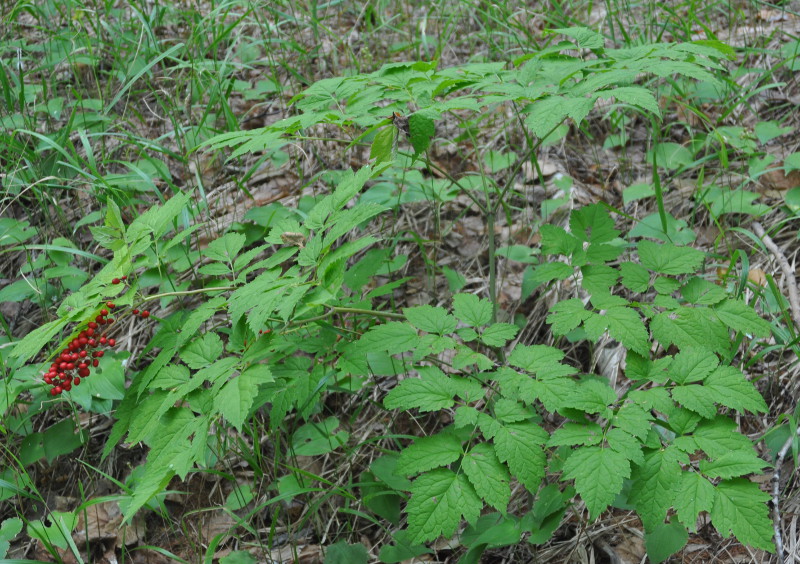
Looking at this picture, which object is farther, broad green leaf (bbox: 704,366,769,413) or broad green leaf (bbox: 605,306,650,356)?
broad green leaf (bbox: 605,306,650,356)

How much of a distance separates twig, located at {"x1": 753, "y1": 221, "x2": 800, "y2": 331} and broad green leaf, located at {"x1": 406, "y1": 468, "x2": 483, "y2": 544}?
1279mm

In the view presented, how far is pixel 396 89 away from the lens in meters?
1.70

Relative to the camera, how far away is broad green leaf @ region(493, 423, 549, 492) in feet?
4.51

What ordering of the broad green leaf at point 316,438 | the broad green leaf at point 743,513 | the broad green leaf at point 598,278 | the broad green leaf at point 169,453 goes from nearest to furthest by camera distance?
the broad green leaf at point 743,513 → the broad green leaf at point 169,453 → the broad green leaf at point 598,278 → the broad green leaf at point 316,438

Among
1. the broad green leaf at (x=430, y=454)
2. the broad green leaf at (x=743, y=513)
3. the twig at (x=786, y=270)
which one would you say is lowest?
the twig at (x=786, y=270)

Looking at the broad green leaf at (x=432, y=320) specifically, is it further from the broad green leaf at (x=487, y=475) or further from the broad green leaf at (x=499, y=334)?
the broad green leaf at (x=487, y=475)

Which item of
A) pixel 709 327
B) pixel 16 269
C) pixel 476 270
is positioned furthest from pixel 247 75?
pixel 709 327

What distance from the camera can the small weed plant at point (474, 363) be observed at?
1.36 meters

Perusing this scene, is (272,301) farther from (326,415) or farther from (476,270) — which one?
(476,270)

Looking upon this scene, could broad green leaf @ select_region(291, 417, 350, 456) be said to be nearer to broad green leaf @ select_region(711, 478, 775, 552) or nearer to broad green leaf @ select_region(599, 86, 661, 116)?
broad green leaf @ select_region(711, 478, 775, 552)

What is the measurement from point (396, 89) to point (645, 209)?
4.66 feet

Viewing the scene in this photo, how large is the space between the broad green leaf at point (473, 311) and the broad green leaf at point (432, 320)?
4cm

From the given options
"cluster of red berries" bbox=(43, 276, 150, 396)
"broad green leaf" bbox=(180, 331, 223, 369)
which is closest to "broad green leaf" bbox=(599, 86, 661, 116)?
"broad green leaf" bbox=(180, 331, 223, 369)

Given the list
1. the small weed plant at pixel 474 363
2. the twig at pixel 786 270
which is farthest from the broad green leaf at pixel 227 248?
the twig at pixel 786 270
